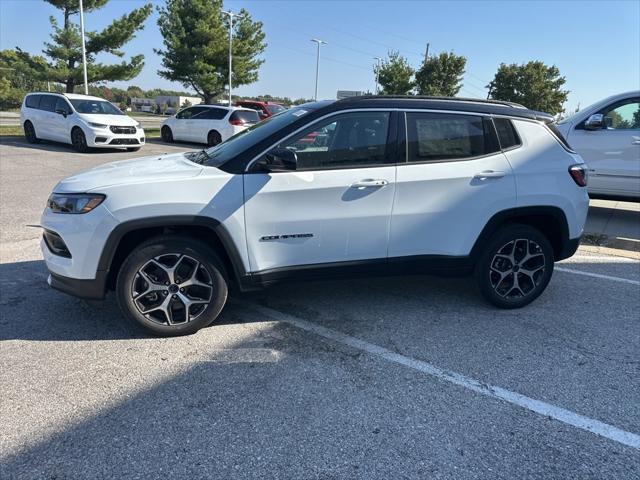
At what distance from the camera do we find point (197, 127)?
727 inches

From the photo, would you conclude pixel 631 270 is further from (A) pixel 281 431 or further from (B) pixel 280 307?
(A) pixel 281 431

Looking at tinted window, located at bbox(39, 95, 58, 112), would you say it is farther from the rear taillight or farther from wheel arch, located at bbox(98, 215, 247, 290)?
the rear taillight

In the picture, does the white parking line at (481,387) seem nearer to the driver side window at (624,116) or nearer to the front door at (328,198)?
the front door at (328,198)

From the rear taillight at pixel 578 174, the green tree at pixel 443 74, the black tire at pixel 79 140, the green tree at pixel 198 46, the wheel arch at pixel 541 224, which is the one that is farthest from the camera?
the green tree at pixel 443 74

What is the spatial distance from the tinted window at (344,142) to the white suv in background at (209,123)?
14291 millimetres

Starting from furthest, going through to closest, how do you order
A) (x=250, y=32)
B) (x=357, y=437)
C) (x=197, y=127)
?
(x=250, y=32), (x=197, y=127), (x=357, y=437)

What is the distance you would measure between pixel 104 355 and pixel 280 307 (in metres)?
1.45

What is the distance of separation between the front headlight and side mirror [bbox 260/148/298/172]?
3.78ft

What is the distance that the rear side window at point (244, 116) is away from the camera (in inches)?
698

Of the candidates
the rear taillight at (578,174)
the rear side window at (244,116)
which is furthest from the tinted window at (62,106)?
the rear taillight at (578,174)

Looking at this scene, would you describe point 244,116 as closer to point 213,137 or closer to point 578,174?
point 213,137

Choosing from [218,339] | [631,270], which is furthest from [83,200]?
[631,270]

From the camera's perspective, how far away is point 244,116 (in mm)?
18031

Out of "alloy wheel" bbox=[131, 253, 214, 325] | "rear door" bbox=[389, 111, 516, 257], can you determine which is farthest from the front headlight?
"rear door" bbox=[389, 111, 516, 257]
